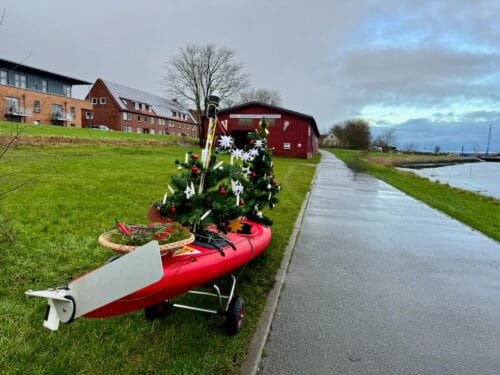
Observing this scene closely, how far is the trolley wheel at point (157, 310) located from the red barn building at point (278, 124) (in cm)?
2770

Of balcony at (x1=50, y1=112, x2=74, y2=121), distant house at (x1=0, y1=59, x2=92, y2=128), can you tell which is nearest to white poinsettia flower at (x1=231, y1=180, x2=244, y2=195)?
distant house at (x1=0, y1=59, x2=92, y2=128)

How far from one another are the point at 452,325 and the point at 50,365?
3.83 meters

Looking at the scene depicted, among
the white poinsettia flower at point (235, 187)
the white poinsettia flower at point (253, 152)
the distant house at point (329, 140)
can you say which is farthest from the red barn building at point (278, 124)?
the distant house at point (329, 140)

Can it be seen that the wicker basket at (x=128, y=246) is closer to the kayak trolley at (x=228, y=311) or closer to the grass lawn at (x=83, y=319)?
the kayak trolley at (x=228, y=311)

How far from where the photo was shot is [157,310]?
3338mm

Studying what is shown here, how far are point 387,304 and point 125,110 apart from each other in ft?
187

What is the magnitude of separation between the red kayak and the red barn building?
27.3m

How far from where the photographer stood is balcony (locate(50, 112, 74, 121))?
41.8m

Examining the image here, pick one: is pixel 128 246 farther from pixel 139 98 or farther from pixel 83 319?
pixel 139 98

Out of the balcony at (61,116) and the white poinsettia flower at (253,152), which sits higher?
the balcony at (61,116)

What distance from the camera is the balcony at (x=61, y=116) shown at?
41.8 m

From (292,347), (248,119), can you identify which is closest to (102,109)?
(248,119)

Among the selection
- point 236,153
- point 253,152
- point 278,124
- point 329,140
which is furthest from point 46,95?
point 329,140

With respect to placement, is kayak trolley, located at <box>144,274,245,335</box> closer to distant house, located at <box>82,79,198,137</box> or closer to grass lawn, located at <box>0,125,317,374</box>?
grass lawn, located at <box>0,125,317,374</box>
